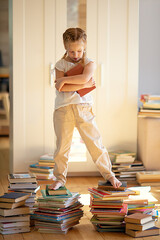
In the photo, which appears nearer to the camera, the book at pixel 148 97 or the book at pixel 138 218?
the book at pixel 138 218

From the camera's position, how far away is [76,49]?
2.75 metres

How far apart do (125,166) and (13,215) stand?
1.64 metres

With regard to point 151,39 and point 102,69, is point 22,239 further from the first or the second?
point 151,39

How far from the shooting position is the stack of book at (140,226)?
8.14ft

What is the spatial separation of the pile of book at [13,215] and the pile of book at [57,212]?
0.09 metres

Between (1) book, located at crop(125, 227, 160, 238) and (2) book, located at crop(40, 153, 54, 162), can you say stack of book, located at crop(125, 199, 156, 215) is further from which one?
(2) book, located at crop(40, 153, 54, 162)

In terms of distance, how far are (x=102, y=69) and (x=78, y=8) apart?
0.62 m

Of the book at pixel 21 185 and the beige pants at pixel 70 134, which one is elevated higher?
the beige pants at pixel 70 134

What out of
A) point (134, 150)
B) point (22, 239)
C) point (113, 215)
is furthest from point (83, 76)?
point (134, 150)

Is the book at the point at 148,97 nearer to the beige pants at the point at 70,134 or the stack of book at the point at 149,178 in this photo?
the stack of book at the point at 149,178

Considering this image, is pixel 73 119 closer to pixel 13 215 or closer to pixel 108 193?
pixel 108 193

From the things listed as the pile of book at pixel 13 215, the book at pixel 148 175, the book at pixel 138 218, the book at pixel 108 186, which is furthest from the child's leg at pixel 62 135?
the book at pixel 148 175

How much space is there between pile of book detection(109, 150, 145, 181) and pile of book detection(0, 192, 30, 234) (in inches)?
60.4

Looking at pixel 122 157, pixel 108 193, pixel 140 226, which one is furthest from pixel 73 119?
pixel 122 157
